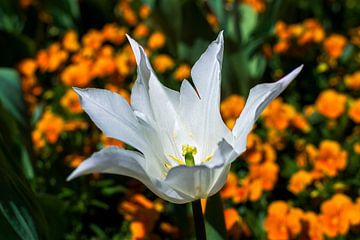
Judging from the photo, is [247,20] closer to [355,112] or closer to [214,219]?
[355,112]

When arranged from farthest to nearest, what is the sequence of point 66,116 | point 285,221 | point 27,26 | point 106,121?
point 27,26 < point 66,116 < point 285,221 < point 106,121

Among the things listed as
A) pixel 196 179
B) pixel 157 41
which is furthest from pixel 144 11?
pixel 196 179

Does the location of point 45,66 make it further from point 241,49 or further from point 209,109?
point 209,109

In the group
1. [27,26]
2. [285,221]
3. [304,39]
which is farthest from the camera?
[27,26]

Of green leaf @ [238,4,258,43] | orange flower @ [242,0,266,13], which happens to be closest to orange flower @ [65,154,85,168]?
green leaf @ [238,4,258,43]

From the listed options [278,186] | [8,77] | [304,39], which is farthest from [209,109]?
[304,39]

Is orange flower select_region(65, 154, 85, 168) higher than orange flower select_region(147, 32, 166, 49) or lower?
higher

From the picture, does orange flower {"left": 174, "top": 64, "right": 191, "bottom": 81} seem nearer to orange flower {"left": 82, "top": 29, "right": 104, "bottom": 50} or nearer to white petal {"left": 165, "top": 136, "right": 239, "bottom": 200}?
orange flower {"left": 82, "top": 29, "right": 104, "bottom": 50}

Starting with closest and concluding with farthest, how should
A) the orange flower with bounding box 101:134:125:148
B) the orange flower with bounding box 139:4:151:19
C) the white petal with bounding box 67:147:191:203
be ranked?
the white petal with bounding box 67:147:191:203 → the orange flower with bounding box 101:134:125:148 → the orange flower with bounding box 139:4:151:19
